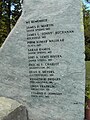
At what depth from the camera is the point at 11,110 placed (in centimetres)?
518

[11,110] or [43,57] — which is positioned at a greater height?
[43,57]

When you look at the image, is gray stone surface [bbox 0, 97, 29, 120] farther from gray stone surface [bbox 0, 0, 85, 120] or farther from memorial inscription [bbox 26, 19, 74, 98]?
memorial inscription [bbox 26, 19, 74, 98]

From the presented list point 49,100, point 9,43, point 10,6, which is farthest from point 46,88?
point 10,6

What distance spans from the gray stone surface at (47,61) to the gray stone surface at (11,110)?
0.15 metres

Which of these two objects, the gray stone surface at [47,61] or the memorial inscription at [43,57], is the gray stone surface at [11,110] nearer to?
the gray stone surface at [47,61]

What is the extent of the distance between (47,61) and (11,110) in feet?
3.24

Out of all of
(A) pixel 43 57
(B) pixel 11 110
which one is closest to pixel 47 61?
(A) pixel 43 57

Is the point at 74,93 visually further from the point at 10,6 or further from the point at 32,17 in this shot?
the point at 10,6

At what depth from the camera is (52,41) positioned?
17.5 feet

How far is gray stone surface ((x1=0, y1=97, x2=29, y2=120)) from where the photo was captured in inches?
199

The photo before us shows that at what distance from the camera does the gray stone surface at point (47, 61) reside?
17.0 feet

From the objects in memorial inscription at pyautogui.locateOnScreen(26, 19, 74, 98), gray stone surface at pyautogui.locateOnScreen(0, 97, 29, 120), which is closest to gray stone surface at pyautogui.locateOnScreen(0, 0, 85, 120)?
memorial inscription at pyautogui.locateOnScreen(26, 19, 74, 98)

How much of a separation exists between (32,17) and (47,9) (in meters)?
0.31

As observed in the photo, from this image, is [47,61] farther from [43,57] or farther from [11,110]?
[11,110]
